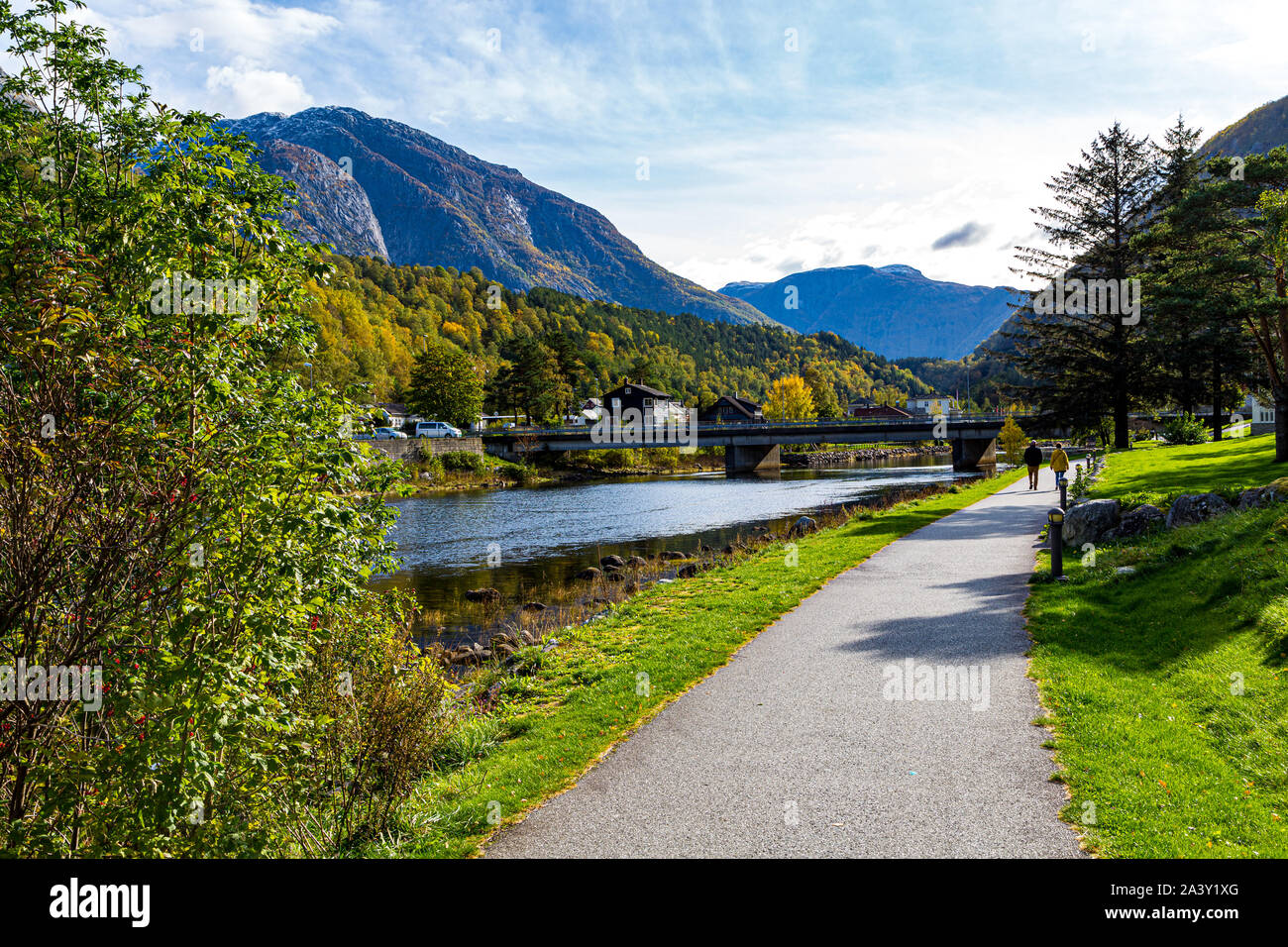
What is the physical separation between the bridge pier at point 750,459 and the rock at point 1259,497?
210ft

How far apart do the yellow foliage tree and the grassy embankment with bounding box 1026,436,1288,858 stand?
11312 centimetres

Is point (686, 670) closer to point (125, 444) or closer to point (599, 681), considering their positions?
point (599, 681)

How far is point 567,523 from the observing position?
38.4 metres

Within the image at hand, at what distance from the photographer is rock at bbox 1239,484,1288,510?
13.8 m

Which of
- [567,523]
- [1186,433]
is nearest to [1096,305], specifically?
[1186,433]

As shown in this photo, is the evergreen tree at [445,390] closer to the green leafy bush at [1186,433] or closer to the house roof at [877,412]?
the green leafy bush at [1186,433]

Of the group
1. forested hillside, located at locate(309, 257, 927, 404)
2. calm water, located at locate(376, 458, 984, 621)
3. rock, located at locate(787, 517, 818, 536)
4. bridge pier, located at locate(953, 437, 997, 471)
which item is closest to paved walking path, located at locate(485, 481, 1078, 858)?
calm water, located at locate(376, 458, 984, 621)

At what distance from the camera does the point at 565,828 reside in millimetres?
5738

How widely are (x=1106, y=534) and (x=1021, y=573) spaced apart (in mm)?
2858

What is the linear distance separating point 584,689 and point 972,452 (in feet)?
232

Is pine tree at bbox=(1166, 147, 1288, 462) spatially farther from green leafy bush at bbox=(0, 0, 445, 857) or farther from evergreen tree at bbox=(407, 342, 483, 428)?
evergreen tree at bbox=(407, 342, 483, 428)

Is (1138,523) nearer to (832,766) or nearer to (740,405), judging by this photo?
(832,766)

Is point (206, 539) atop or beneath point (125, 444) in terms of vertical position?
beneath
